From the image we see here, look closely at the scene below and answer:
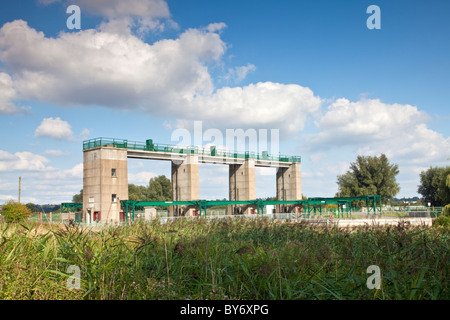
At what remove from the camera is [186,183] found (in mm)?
48062

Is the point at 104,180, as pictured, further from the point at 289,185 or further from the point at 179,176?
the point at 289,185

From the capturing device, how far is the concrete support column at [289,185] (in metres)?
62.6

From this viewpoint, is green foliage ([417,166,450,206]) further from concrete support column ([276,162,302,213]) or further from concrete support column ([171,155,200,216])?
concrete support column ([171,155,200,216])

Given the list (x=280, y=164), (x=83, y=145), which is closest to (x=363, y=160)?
(x=280, y=164)

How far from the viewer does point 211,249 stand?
324 inches

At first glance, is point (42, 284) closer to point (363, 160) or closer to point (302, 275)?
point (302, 275)

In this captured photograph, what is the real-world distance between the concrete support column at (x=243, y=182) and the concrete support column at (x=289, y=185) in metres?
9.29

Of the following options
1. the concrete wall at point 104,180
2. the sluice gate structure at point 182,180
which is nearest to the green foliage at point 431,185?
the sluice gate structure at point 182,180

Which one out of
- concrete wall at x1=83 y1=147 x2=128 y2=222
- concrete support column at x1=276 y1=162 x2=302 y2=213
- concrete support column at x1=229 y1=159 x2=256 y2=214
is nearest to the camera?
concrete wall at x1=83 y1=147 x2=128 y2=222

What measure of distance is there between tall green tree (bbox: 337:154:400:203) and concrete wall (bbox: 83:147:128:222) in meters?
52.8

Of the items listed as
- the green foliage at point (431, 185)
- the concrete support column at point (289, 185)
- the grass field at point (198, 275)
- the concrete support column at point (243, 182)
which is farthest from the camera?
the green foliage at point (431, 185)

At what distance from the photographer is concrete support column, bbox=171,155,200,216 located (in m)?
47.6

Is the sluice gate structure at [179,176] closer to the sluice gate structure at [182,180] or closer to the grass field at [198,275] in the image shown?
the sluice gate structure at [182,180]

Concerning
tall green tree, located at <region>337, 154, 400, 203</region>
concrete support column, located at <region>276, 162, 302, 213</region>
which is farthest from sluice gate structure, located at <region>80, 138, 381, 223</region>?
tall green tree, located at <region>337, 154, 400, 203</region>
